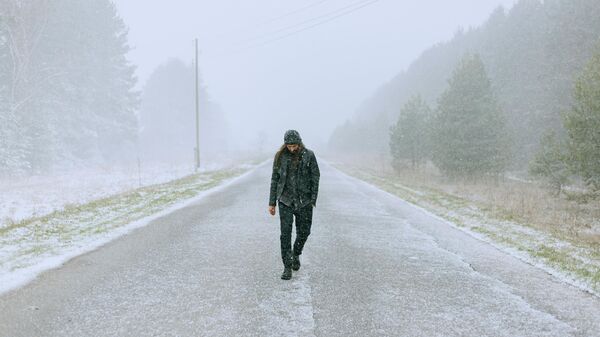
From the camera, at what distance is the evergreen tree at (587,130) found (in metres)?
12.9

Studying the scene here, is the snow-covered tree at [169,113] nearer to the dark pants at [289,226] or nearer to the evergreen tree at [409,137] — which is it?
the evergreen tree at [409,137]

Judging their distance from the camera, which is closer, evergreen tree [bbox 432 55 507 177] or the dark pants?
the dark pants

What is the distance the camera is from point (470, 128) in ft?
83.7

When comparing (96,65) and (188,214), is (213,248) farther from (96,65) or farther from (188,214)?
(96,65)

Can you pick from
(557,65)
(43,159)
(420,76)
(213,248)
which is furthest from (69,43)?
(420,76)

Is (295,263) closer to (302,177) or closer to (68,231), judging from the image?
(302,177)

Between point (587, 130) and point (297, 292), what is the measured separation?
1268 cm

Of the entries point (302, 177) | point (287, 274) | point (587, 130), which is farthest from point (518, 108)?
point (287, 274)

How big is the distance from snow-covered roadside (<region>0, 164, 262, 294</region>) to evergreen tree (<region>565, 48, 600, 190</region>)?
1268 cm

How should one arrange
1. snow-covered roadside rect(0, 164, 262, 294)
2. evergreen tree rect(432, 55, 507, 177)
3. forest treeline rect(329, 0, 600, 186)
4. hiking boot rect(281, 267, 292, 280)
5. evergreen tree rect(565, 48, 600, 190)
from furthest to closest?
evergreen tree rect(432, 55, 507, 177) < forest treeline rect(329, 0, 600, 186) < evergreen tree rect(565, 48, 600, 190) < snow-covered roadside rect(0, 164, 262, 294) < hiking boot rect(281, 267, 292, 280)

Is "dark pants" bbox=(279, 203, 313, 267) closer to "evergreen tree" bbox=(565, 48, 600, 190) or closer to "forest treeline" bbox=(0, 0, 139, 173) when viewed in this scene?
"evergreen tree" bbox=(565, 48, 600, 190)

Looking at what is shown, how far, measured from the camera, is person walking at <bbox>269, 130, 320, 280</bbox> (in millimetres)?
5703

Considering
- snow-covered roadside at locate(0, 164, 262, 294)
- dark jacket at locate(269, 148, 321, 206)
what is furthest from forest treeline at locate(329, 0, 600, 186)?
snow-covered roadside at locate(0, 164, 262, 294)

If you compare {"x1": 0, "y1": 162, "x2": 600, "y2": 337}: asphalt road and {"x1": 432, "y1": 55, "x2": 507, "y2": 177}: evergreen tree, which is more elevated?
{"x1": 432, "y1": 55, "x2": 507, "y2": 177}: evergreen tree
